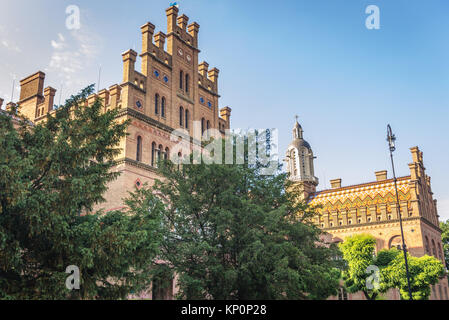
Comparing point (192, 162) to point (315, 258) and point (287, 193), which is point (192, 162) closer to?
→ point (287, 193)

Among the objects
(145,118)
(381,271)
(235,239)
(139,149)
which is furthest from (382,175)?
(235,239)

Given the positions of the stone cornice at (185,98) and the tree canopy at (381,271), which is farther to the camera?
the tree canopy at (381,271)

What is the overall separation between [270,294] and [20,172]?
11604mm

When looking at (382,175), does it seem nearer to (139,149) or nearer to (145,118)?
(145,118)

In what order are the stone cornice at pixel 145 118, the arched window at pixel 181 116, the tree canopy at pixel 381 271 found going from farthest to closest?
1. the tree canopy at pixel 381 271
2. the arched window at pixel 181 116
3. the stone cornice at pixel 145 118

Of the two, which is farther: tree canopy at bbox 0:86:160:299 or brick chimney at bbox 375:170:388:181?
brick chimney at bbox 375:170:388:181

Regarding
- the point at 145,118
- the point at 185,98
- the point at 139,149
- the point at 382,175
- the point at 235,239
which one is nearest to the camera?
the point at 235,239

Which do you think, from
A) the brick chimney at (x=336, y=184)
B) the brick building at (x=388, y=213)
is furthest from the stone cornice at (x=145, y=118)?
the brick chimney at (x=336, y=184)

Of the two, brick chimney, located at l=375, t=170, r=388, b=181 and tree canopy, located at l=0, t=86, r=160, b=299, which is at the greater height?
brick chimney, located at l=375, t=170, r=388, b=181

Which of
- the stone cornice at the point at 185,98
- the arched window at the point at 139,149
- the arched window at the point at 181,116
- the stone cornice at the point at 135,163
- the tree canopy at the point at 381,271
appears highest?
the stone cornice at the point at 185,98

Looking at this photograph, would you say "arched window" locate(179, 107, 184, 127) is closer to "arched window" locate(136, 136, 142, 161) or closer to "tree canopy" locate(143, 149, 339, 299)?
"arched window" locate(136, 136, 142, 161)

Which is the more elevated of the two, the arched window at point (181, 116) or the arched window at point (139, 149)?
the arched window at point (181, 116)

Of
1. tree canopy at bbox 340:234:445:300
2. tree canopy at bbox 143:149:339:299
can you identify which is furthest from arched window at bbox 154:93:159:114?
tree canopy at bbox 340:234:445:300

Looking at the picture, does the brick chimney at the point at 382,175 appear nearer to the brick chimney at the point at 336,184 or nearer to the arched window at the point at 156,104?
the brick chimney at the point at 336,184
